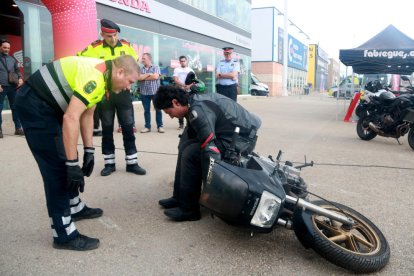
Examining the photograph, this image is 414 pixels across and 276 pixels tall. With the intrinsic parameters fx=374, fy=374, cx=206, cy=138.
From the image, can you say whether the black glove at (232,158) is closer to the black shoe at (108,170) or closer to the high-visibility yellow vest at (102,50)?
Result: the black shoe at (108,170)

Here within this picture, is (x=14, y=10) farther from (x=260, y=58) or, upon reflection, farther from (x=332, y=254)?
(x=260, y=58)

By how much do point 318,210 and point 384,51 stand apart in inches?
433

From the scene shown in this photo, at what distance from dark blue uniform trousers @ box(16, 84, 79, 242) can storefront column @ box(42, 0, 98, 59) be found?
4.94 metres

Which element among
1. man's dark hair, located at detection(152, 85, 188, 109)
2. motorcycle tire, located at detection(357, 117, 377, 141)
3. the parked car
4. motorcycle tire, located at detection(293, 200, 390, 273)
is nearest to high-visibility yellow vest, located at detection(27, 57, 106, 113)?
man's dark hair, located at detection(152, 85, 188, 109)

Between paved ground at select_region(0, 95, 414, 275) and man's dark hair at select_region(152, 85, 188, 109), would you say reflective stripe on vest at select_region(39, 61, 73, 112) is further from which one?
paved ground at select_region(0, 95, 414, 275)

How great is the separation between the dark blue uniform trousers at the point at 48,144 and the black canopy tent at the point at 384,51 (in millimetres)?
11221

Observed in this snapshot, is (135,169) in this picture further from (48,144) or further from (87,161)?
(48,144)

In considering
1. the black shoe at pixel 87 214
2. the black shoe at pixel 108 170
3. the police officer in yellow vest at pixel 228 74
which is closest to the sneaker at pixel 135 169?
the black shoe at pixel 108 170

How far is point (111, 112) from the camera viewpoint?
4.60 m

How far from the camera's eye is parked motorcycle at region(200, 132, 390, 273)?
Answer: 2367 millimetres

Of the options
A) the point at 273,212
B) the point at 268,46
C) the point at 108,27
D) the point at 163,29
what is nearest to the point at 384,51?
the point at 163,29

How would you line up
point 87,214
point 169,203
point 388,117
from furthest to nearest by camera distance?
point 388,117 → point 169,203 → point 87,214

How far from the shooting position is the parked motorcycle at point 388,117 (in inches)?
275

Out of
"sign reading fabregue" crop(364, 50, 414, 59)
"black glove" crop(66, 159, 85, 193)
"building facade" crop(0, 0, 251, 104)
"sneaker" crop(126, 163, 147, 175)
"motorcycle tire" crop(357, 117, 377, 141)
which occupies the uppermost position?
"building facade" crop(0, 0, 251, 104)
